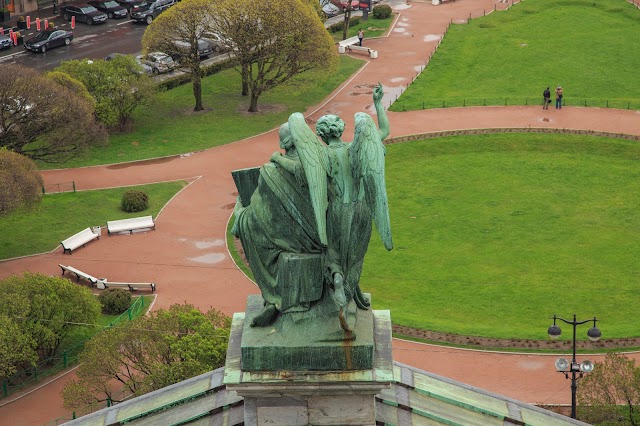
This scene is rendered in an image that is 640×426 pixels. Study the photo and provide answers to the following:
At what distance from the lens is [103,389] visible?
55.8 meters

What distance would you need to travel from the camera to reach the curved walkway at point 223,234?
58688 mm

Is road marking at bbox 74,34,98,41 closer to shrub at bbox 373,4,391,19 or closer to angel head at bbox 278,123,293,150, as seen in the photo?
shrub at bbox 373,4,391,19

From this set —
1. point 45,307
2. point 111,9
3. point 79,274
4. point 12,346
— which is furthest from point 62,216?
point 111,9

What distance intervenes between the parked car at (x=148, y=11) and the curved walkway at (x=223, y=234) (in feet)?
71.6

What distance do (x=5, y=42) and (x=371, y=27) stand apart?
34.1 metres

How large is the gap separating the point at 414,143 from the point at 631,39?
3233cm

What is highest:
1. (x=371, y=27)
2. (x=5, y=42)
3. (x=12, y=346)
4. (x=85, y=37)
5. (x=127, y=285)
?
Result: (x=12, y=346)

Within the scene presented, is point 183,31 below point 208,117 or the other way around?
the other way around

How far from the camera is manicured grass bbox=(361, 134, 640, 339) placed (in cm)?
6538

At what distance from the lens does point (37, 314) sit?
5925 cm

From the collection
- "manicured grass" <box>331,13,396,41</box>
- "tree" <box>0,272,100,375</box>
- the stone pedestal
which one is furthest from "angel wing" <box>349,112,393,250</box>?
"manicured grass" <box>331,13,396,41</box>

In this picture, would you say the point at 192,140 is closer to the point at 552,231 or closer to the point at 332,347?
the point at 552,231

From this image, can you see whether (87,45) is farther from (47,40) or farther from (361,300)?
(361,300)

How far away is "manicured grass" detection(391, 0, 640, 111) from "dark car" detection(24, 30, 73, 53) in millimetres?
33206
